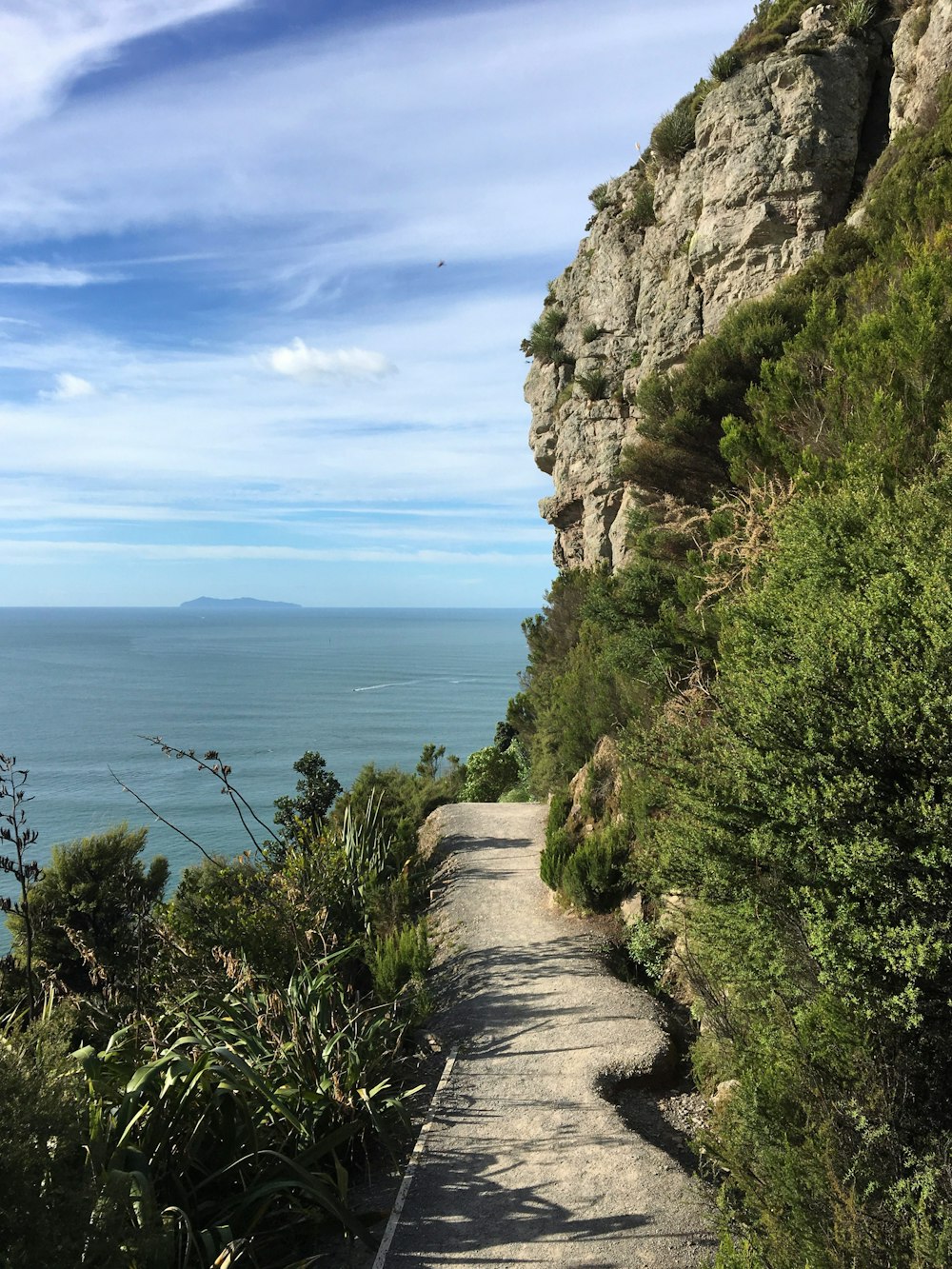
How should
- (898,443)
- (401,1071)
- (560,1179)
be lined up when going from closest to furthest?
(560,1179)
(401,1071)
(898,443)

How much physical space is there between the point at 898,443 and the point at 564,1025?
5.78 meters

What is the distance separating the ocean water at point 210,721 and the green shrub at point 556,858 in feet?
17.7

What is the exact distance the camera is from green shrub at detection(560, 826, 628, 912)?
999 centimetres

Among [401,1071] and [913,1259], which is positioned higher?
[913,1259]

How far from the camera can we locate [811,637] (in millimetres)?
4730

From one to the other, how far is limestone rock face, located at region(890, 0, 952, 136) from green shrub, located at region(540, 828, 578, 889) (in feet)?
45.6

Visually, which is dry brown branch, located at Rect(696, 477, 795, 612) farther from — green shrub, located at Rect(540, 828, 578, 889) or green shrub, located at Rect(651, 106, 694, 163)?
green shrub, located at Rect(651, 106, 694, 163)

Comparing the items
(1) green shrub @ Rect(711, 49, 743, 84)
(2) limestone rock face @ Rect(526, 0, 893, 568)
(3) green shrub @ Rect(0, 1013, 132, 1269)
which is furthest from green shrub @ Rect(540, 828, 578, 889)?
(1) green shrub @ Rect(711, 49, 743, 84)

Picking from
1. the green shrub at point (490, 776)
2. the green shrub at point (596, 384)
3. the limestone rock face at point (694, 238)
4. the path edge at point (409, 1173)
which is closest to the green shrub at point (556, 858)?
the path edge at point (409, 1173)

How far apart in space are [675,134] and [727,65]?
187cm

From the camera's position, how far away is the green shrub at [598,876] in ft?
32.8

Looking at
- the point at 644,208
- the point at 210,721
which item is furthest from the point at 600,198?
the point at 210,721

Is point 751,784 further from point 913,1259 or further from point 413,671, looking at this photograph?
point 413,671

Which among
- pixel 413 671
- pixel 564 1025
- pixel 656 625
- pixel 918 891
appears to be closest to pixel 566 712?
pixel 656 625
